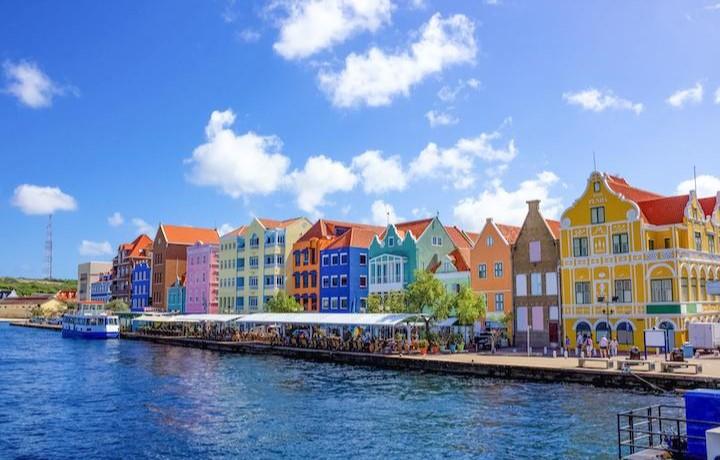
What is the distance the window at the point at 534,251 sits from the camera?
60125mm

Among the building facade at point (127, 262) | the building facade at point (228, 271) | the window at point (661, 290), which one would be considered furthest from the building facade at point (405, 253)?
the building facade at point (127, 262)

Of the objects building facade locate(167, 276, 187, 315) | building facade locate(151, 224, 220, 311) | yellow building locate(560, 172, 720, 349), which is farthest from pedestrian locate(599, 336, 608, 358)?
building facade locate(151, 224, 220, 311)

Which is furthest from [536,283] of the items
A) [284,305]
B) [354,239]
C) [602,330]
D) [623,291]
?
[284,305]

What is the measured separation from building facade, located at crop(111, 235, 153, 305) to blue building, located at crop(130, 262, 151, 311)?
1.88 metres

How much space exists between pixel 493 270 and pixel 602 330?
517 inches

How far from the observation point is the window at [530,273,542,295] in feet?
195

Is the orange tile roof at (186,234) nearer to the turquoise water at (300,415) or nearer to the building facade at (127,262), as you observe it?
the building facade at (127,262)

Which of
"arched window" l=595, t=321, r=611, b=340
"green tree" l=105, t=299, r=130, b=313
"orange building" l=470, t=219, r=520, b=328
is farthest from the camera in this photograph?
"green tree" l=105, t=299, r=130, b=313

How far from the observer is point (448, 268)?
70.6m

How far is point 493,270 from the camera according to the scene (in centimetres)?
6419

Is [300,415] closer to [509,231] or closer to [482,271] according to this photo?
[482,271]

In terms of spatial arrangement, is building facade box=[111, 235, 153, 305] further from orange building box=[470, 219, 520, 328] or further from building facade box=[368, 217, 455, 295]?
orange building box=[470, 219, 520, 328]

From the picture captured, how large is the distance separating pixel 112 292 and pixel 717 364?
5379 inches

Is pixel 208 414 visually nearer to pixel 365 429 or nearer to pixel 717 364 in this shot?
pixel 365 429
